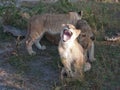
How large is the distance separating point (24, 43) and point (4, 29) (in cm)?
74

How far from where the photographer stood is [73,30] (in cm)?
632

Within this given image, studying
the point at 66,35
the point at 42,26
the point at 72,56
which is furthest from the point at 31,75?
the point at 42,26

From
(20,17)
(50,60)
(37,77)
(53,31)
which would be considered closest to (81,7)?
(20,17)

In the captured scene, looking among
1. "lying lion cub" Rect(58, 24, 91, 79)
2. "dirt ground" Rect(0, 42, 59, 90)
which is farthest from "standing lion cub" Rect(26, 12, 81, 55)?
"lying lion cub" Rect(58, 24, 91, 79)

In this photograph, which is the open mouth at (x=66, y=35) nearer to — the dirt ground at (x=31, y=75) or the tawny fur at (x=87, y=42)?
the dirt ground at (x=31, y=75)

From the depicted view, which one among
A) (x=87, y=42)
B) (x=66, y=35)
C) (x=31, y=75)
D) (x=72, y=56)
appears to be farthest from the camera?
(x=87, y=42)

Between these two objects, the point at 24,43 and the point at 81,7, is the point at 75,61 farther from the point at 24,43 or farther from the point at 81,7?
the point at 81,7

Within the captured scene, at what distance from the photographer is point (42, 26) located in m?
7.75

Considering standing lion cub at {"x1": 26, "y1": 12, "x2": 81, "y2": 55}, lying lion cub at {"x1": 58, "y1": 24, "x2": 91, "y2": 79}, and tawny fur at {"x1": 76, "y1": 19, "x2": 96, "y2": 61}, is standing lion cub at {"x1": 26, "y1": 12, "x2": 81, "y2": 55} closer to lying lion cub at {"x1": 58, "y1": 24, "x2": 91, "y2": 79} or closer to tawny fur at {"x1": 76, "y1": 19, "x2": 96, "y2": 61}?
tawny fur at {"x1": 76, "y1": 19, "x2": 96, "y2": 61}

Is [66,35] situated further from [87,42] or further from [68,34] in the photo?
[87,42]

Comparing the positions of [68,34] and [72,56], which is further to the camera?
[72,56]

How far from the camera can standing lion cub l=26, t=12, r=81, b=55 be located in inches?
303

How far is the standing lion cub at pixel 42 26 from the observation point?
7.70 metres

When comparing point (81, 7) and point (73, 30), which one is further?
point (81, 7)
